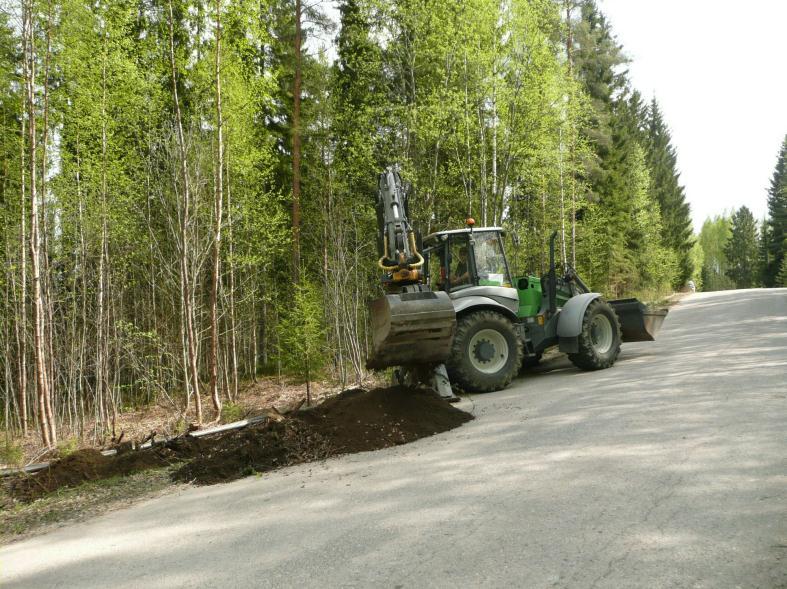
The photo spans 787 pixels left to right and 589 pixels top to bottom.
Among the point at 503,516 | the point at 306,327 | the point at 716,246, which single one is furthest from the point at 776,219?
the point at 503,516

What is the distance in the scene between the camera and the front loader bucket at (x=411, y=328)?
21.4 feet

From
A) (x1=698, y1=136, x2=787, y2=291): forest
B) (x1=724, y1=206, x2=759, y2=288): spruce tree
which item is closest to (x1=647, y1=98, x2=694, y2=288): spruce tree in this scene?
(x1=698, y1=136, x2=787, y2=291): forest

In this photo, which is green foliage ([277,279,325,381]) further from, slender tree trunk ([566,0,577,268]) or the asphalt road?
slender tree trunk ([566,0,577,268])

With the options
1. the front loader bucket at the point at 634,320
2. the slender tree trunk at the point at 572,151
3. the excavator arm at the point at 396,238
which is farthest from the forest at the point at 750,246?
the excavator arm at the point at 396,238

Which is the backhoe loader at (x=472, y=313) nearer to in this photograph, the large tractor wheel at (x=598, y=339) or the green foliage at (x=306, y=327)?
the large tractor wheel at (x=598, y=339)

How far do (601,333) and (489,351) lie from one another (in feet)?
7.67

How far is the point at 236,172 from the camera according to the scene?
1304cm

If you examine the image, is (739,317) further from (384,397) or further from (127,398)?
(127,398)

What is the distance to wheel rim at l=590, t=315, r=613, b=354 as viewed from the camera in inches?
378

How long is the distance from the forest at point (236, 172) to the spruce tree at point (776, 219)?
33.3 meters

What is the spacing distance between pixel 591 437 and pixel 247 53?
944 centimetres

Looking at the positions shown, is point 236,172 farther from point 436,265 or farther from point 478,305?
point 478,305

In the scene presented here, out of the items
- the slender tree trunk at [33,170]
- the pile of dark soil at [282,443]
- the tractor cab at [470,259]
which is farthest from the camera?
Answer: the tractor cab at [470,259]

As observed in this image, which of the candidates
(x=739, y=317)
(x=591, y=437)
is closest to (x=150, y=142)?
(x=591, y=437)
